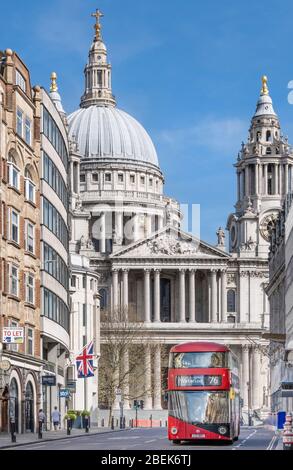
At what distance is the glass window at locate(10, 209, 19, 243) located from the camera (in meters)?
70.7

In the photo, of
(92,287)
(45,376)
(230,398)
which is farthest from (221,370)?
(92,287)

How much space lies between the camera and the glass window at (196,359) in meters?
48.3

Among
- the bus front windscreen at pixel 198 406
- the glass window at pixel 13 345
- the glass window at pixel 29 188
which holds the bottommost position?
the bus front windscreen at pixel 198 406

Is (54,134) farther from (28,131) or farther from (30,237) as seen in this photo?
(30,237)

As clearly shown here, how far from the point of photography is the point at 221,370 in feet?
160

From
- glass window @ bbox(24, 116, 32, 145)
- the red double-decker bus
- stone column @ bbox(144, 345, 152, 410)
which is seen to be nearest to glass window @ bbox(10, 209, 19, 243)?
glass window @ bbox(24, 116, 32, 145)

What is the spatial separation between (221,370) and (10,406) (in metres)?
22.1

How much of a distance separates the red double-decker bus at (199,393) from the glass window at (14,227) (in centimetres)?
2404

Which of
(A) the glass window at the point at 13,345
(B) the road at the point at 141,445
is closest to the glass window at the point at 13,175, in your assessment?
(A) the glass window at the point at 13,345

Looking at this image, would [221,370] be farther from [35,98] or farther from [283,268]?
[283,268]

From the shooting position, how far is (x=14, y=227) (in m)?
71.4

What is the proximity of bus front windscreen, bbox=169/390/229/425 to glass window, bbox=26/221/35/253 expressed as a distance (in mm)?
28136

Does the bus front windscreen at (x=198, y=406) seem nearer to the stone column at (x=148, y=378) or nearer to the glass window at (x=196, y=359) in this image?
the glass window at (x=196, y=359)
